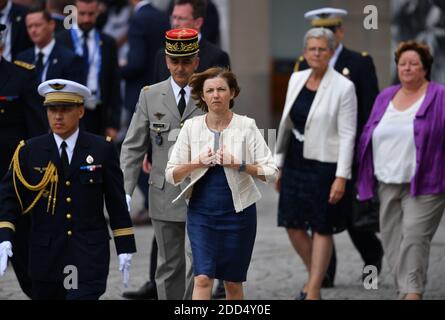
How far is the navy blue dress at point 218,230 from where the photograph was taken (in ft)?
27.9

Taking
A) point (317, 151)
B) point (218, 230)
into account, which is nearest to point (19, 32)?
point (317, 151)

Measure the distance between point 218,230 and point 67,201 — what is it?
2.89 ft

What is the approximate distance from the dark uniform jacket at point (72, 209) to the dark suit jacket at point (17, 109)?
5.29 feet

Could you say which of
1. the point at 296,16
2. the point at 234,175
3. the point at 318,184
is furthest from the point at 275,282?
the point at 296,16

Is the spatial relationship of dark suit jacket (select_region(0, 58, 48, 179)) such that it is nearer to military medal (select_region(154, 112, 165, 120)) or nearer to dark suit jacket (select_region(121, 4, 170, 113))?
military medal (select_region(154, 112, 165, 120))

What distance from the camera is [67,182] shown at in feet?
27.9

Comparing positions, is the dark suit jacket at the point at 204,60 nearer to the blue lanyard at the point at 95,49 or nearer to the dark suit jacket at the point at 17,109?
the dark suit jacket at the point at 17,109

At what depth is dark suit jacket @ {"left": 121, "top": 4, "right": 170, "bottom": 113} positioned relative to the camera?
12.5 metres

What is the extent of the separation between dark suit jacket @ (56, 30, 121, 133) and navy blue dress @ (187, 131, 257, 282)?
414 centimetres

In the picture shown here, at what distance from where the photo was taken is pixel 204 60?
10109mm

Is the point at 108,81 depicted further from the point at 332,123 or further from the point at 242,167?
the point at 242,167

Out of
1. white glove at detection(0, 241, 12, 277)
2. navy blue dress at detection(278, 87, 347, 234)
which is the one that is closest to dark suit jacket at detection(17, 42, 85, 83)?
navy blue dress at detection(278, 87, 347, 234)

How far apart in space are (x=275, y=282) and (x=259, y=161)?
10.1ft

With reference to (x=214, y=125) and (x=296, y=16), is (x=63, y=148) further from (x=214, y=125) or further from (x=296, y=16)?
(x=296, y=16)
